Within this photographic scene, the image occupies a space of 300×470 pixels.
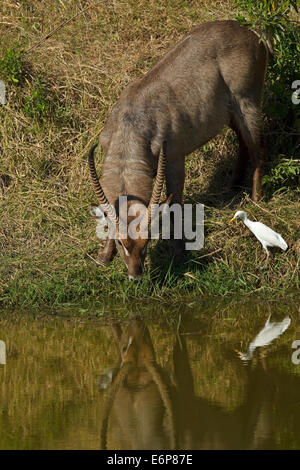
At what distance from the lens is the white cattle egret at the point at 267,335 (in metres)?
5.85

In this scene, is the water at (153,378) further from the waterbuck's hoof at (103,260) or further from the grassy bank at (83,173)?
the waterbuck's hoof at (103,260)

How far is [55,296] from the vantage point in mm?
7250

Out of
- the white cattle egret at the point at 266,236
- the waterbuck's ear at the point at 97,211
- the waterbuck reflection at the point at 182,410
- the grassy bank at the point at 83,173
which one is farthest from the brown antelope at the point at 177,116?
the waterbuck reflection at the point at 182,410

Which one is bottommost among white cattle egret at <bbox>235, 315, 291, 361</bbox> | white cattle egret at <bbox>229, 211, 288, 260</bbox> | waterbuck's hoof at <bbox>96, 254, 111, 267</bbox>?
white cattle egret at <bbox>235, 315, 291, 361</bbox>

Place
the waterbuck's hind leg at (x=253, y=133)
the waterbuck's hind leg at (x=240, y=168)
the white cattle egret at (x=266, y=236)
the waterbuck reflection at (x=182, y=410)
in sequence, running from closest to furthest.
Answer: the waterbuck reflection at (x=182, y=410) → the white cattle egret at (x=266, y=236) → the waterbuck's hind leg at (x=253, y=133) → the waterbuck's hind leg at (x=240, y=168)

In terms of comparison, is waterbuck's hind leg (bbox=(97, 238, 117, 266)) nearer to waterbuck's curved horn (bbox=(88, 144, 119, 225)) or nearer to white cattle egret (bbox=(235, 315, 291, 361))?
waterbuck's curved horn (bbox=(88, 144, 119, 225))

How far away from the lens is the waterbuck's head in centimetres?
698

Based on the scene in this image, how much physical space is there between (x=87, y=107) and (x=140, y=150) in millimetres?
2412

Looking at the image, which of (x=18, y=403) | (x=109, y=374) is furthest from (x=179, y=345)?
(x=18, y=403)

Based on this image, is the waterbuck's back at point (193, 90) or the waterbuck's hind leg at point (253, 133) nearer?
the waterbuck's back at point (193, 90)

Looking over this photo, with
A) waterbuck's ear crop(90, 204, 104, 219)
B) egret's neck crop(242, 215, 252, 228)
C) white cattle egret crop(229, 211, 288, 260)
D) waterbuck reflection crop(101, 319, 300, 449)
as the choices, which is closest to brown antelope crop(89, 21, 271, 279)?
waterbuck's ear crop(90, 204, 104, 219)

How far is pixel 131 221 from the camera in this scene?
277 inches

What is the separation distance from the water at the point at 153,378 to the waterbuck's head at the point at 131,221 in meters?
0.42

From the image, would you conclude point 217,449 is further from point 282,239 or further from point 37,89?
point 37,89
